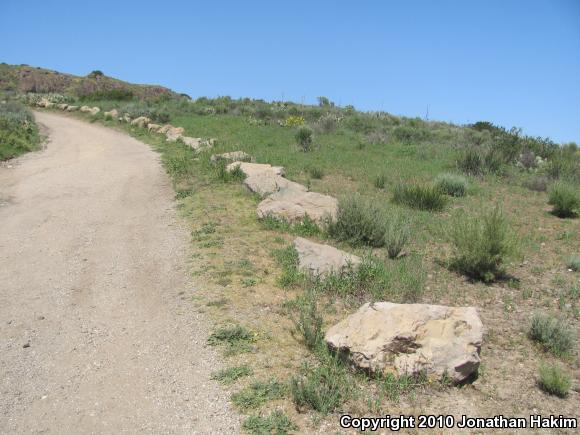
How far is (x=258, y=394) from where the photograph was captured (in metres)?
3.88

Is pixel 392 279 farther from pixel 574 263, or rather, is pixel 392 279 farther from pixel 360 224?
pixel 574 263

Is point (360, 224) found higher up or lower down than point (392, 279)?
higher up

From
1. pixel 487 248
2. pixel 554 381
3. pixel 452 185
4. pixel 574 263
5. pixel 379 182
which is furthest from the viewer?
pixel 379 182

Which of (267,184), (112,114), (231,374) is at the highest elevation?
(112,114)

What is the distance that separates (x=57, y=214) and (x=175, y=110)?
18.3 meters

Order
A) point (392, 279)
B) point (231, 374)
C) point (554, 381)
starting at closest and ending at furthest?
point (554, 381)
point (231, 374)
point (392, 279)

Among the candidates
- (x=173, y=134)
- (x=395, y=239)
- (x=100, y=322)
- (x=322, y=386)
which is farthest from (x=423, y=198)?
(x=173, y=134)

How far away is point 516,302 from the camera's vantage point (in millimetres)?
5793

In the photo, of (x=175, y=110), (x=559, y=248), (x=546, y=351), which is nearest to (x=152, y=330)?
(x=546, y=351)

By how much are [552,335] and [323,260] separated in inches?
105

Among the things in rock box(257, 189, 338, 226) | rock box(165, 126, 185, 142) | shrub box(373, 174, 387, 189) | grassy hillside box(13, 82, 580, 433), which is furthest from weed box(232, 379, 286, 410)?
rock box(165, 126, 185, 142)

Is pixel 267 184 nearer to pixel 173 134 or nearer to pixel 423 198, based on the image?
pixel 423 198

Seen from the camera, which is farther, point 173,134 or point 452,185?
point 173,134

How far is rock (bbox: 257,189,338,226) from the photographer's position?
27.1ft
